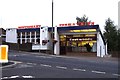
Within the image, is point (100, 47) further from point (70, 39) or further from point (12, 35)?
point (12, 35)

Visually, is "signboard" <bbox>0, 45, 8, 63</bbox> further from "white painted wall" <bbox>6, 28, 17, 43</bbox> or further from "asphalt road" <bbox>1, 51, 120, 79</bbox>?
"white painted wall" <bbox>6, 28, 17, 43</bbox>

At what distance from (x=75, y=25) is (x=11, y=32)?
14389 mm

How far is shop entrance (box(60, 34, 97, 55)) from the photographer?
51469 mm

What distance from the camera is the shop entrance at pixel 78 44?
51.5 meters

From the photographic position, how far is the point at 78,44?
178 feet

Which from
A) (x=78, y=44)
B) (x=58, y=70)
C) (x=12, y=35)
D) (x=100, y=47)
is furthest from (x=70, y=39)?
(x=58, y=70)

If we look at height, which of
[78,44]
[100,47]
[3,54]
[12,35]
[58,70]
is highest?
[12,35]

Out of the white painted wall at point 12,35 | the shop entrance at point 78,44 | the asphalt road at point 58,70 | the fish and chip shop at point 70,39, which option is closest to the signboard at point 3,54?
the asphalt road at point 58,70

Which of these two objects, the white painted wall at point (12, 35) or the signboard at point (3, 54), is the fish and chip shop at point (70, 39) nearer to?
the white painted wall at point (12, 35)

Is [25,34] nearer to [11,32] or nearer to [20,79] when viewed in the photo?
[11,32]

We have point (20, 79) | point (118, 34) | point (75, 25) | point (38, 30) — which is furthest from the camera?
point (118, 34)

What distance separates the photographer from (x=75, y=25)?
51.7m

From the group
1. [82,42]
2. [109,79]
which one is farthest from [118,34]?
[109,79]

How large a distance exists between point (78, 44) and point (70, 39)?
1.56m
